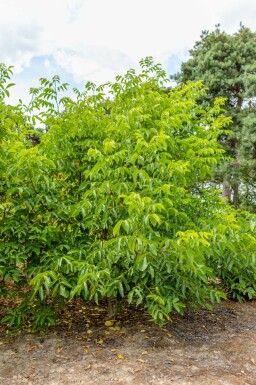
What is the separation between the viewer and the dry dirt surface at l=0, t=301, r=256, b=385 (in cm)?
244

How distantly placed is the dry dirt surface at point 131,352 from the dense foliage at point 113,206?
288 mm

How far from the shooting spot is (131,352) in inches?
111

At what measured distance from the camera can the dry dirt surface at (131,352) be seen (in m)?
2.44

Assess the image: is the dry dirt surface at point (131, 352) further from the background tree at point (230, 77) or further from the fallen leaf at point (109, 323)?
the background tree at point (230, 77)

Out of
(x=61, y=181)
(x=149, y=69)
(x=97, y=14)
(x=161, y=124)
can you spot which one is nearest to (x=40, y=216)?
(x=61, y=181)

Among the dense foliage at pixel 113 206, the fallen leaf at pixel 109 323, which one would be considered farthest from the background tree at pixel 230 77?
the fallen leaf at pixel 109 323

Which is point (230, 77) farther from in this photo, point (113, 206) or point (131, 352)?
point (131, 352)

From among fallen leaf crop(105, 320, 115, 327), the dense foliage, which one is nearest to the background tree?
the dense foliage

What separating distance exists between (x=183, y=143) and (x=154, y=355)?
205 cm

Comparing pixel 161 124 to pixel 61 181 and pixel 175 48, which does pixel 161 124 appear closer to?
pixel 61 181

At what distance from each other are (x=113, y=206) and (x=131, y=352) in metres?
1.36

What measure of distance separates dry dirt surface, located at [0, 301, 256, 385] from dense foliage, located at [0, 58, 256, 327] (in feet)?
0.94

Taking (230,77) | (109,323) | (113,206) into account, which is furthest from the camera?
(230,77)

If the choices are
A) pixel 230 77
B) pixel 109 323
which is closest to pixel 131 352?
pixel 109 323
